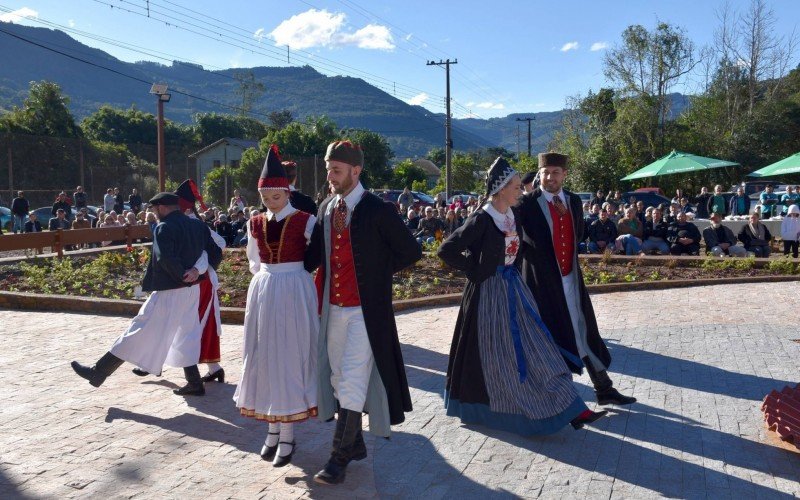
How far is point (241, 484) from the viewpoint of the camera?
4.43 metres

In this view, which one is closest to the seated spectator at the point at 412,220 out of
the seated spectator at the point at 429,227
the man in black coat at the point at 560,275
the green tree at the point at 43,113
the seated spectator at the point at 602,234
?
the seated spectator at the point at 429,227

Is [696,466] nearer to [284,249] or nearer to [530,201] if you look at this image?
[530,201]

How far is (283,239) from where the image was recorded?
15.4 feet

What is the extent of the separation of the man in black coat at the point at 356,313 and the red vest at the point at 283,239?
0.18 metres

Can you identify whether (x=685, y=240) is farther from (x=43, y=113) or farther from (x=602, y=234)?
(x=43, y=113)

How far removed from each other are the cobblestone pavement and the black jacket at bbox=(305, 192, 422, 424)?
57 cm

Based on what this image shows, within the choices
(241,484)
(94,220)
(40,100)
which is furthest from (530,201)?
(40,100)

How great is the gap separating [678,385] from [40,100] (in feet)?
165

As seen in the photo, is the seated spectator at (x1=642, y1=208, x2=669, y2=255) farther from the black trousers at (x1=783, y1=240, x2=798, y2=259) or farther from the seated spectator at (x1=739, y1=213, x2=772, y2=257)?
the black trousers at (x1=783, y1=240, x2=798, y2=259)

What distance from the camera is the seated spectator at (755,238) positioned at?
1423 cm

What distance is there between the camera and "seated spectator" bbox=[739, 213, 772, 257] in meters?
14.2

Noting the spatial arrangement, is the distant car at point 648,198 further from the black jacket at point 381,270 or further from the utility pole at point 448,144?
the black jacket at point 381,270

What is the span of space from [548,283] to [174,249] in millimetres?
2918

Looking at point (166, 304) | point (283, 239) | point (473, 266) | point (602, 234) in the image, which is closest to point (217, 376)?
point (166, 304)
